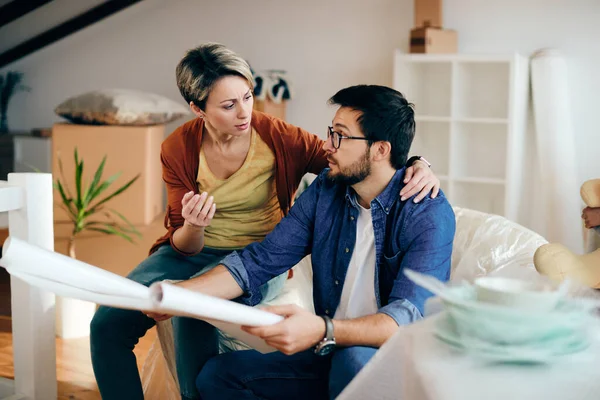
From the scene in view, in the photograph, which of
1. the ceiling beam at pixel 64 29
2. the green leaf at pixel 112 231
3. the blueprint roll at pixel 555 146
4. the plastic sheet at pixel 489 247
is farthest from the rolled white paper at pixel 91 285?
the ceiling beam at pixel 64 29

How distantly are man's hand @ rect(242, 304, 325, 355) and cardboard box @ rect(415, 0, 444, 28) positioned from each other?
8.16 ft

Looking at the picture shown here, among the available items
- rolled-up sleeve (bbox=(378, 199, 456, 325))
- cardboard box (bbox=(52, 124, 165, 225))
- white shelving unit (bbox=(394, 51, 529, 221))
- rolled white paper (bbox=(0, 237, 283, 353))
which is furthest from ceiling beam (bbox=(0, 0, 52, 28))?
rolled white paper (bbox=(0, 237, 283, 353))

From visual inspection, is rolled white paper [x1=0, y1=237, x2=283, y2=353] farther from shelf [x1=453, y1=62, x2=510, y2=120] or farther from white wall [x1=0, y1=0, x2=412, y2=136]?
white wall [x1=0, y1=0, x2=412, y2=136]

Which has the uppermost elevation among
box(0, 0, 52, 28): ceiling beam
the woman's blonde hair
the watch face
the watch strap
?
box(0, 0, 52, 28): ceiling beam

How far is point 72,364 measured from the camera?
116 inches

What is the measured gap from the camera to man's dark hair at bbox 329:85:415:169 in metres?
1.70

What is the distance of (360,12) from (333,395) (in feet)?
9.33

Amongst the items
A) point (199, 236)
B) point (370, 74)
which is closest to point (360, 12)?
point (370, 74)

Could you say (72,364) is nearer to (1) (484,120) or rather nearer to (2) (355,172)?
(2) (355,172)

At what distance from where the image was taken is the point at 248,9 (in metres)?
4.19

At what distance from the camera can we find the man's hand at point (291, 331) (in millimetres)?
1257

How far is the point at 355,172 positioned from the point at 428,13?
2.08 meters

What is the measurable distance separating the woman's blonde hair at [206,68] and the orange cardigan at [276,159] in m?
0.15

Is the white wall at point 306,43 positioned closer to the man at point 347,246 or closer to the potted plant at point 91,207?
the potted plant at point 91,207
